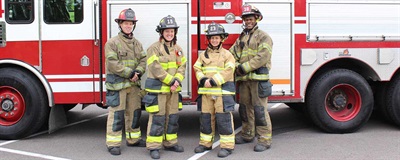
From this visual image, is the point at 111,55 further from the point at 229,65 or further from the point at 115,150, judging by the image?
the point at 229,65

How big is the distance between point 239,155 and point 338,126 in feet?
5.77

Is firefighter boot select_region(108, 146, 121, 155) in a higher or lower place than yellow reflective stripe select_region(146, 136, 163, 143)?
lower

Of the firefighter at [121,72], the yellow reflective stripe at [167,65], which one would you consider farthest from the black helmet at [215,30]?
the firefighter at [121,72]

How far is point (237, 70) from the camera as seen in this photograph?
18.9ft

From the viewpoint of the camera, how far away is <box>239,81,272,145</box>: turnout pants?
5.75m

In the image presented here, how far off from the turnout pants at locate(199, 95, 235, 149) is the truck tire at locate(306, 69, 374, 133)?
1498mm

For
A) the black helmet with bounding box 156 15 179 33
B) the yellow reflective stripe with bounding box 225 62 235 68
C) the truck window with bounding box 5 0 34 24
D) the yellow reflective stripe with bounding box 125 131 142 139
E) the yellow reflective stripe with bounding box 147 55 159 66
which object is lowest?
the yellow reflective stripe with bounding box 125 131 142 139

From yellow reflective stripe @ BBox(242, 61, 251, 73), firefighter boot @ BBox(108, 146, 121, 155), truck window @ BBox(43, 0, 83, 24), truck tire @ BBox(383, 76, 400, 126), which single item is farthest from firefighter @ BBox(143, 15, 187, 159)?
truck tire @ BBox(383, 76, 400, 126)

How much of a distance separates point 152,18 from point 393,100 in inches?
144

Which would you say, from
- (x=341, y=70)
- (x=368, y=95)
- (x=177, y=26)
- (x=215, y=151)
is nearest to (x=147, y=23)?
(x=177, y=26)

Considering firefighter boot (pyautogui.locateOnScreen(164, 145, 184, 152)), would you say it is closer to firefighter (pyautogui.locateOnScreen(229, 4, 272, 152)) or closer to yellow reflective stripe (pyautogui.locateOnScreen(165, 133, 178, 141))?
yellow reflective stripe (pyautogui.locateOnScreen(165, 133, 178, 141))

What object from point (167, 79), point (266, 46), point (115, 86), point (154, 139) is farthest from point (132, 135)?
point (266, 46)

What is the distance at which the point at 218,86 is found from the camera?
5.42 m

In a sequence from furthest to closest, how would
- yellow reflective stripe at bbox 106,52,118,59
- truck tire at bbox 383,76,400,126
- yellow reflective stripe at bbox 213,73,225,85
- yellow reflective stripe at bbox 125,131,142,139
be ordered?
truck tire at bbox 383,76,400,126 → yellow reflective stripe at bbox 125,131,142,139 → yellow reflective stripe at bbox 106,52,118,59 → yellow reflective stripe at bbox 213,73,225,85
